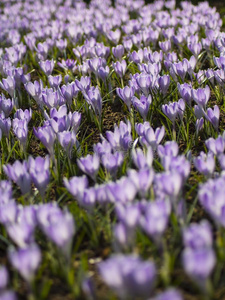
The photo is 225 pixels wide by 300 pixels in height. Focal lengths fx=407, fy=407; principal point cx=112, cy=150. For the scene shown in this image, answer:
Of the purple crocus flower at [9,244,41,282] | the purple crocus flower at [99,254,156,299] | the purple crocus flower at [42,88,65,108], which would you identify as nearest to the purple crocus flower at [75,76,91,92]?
the purple crocus flower at [42,88,65,108]

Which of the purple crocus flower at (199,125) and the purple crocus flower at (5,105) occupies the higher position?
the purple crocus flower at (5,105)

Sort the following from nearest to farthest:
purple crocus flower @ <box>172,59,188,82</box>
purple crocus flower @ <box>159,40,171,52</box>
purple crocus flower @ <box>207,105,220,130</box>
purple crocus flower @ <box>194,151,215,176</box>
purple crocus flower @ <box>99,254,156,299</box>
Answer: purple crocus flower @ <box>99,254,156,299</box>
purple crocus flower @ <box>194,151,215,176</box>
purple crocus flower @ <box>207,105,220,130</box>
purple crocus flower @ <box>172,59,188,82</box>
purple crocus flower @ <box>159,40,171,52</box>

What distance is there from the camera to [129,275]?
1.22 meters

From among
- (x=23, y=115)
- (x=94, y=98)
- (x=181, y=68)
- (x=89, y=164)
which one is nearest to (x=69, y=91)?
(x=94, y=98)

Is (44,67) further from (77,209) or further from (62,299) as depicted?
(62,299)

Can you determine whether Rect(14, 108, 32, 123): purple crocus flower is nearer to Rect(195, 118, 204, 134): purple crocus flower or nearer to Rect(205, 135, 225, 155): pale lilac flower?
Rect(195, 118, 204, 134): purple crocus flower

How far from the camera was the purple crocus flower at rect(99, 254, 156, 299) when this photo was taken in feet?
3.97

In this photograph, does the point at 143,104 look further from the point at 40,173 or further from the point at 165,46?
the point at 165,46

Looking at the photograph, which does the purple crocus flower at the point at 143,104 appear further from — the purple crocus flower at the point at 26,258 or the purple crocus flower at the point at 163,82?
the purple crocus flower at the point at 26,258

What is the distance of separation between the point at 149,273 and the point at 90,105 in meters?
1.85

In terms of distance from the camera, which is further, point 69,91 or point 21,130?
point 69,91

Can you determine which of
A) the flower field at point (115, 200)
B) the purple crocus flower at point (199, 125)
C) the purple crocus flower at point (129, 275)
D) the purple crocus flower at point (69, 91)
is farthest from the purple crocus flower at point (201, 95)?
the purple crocus flower at point (129, 275)

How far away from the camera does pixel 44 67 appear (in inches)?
135

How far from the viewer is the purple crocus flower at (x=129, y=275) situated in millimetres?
1210
